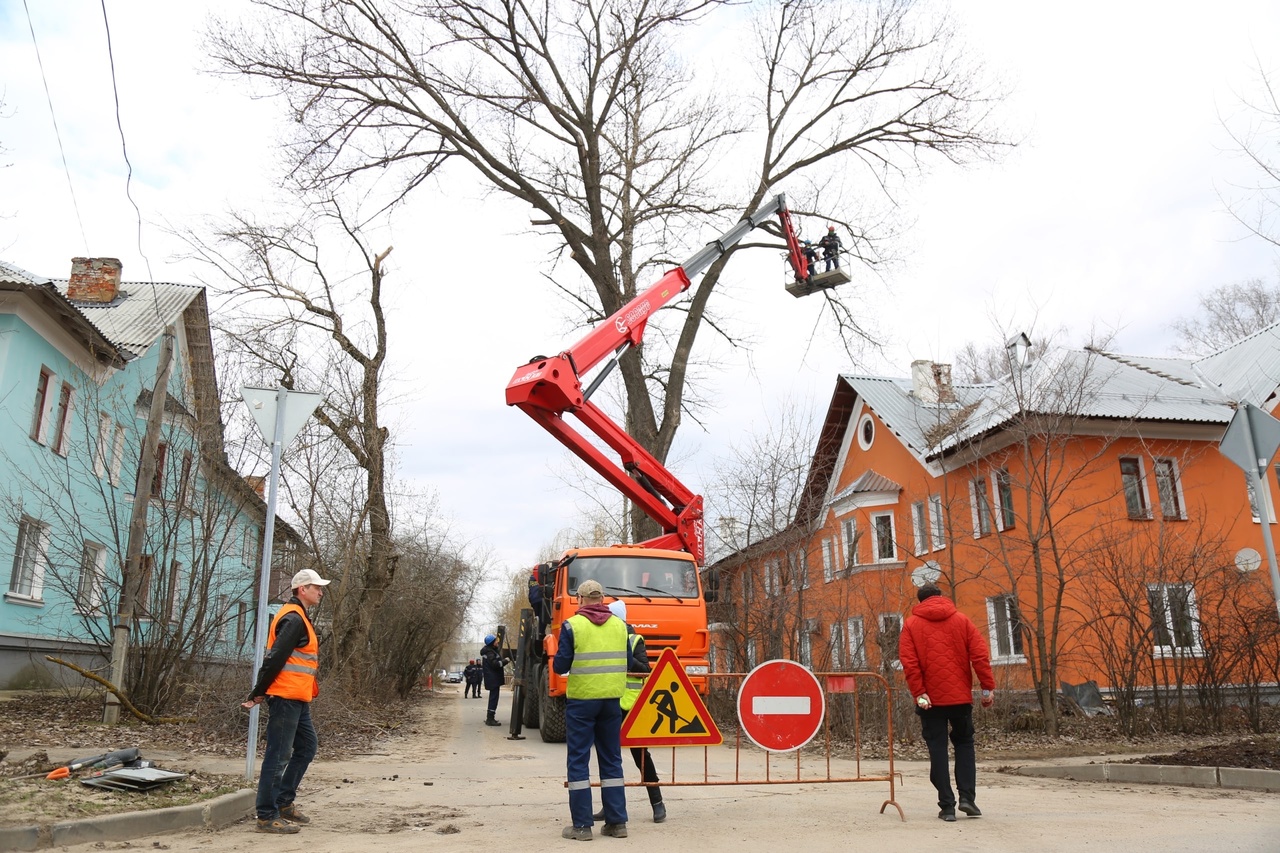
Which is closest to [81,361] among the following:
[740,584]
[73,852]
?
[740,584]

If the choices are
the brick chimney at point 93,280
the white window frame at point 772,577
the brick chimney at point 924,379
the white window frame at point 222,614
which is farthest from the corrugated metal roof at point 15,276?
the brick chimney at point 924,379

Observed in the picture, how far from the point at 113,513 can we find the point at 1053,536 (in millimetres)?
14559

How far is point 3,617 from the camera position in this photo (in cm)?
1805

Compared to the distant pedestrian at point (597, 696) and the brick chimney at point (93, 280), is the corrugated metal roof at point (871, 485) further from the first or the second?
A: the distant pedestrian at point (597, 696)

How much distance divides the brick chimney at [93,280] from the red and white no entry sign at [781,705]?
75.0ft

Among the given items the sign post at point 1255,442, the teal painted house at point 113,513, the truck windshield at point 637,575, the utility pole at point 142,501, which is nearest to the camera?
the sign post at point 1255,442

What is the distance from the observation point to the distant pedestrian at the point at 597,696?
6.78 meters

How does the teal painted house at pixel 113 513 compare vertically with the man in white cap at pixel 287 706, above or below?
above

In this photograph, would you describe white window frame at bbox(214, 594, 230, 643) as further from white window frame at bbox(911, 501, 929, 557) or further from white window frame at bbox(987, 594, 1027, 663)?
white window frame at bbox(911, 501, 929, 557)

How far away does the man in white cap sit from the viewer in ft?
22.3

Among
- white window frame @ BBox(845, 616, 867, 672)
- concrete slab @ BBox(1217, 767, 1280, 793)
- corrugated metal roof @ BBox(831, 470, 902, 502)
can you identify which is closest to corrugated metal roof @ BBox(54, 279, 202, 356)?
white window frame @ BBox(845, 616, 867, 672)

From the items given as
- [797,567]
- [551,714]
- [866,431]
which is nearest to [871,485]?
[866,431]

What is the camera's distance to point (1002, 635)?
75.7ft

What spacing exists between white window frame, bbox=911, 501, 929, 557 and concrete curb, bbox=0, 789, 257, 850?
22454 mm
